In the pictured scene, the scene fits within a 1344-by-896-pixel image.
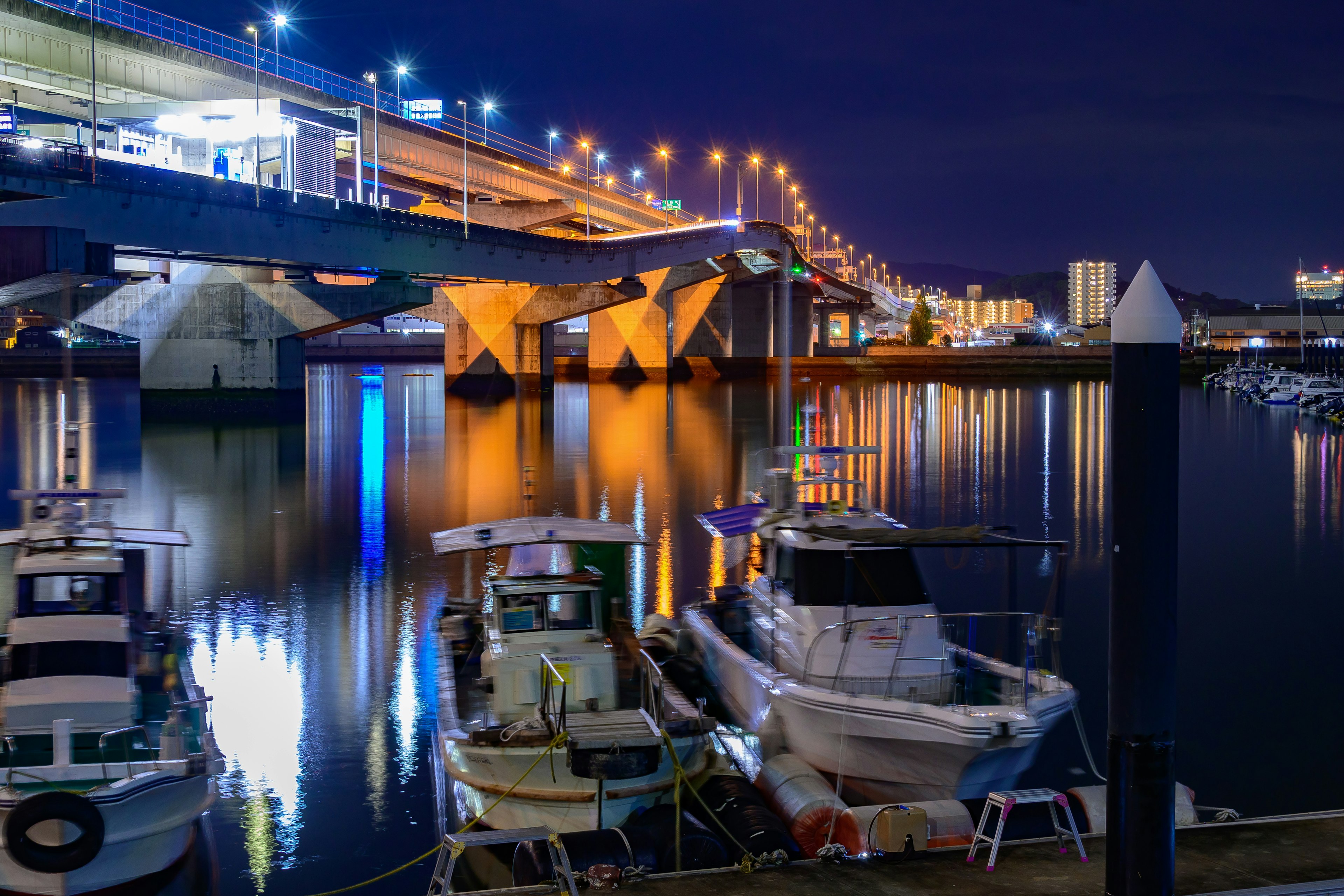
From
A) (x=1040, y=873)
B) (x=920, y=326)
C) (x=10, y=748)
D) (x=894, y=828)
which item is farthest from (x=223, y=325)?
(x=920, y=326)

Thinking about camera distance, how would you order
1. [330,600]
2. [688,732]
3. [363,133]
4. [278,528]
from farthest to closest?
[363,133] → [278,528] → [330,600] → [688,732]

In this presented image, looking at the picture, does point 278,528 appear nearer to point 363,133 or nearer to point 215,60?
point 215,60

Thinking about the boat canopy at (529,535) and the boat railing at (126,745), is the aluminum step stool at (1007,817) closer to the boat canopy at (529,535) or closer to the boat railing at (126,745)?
the boat canopy at (529,535)

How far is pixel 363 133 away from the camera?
66062mm

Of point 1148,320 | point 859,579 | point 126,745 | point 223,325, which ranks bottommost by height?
point 126,745

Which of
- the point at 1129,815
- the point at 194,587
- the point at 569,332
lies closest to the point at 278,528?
the point at 194,587

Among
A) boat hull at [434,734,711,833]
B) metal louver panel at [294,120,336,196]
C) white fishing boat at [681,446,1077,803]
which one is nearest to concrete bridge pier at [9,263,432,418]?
metal louver panel at [294,120,336,196]

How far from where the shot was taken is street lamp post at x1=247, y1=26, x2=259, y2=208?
1898 inches

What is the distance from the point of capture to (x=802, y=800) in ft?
35.0

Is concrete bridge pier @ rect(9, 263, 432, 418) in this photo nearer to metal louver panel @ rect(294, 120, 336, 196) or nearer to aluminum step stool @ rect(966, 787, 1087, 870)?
metal louver panel @ rect(294, 120, 336, 196)

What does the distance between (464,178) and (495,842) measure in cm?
6567

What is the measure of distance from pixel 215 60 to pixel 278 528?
3610cm

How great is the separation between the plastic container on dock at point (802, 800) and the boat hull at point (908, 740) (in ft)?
1.02

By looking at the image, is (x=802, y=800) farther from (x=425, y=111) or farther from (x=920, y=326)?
(x=920, y=326)
